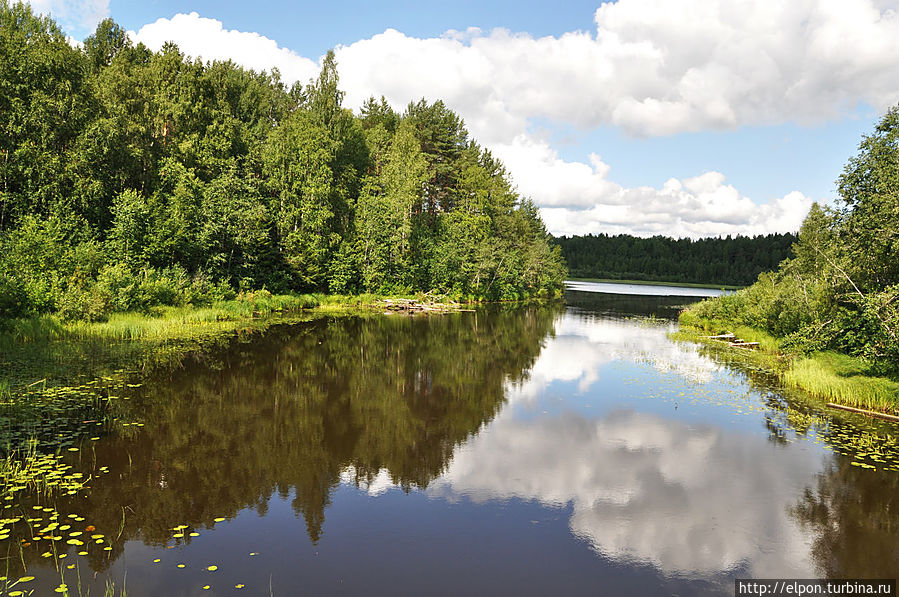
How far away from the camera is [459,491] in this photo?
38.0ft

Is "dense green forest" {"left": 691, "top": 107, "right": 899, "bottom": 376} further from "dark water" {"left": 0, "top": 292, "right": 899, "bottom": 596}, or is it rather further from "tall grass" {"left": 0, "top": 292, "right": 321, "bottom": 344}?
"tall grass" {"left": 0, "top": 292, "right": 321, "bottom": 344}

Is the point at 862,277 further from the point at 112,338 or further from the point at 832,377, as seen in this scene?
the point at 112,338

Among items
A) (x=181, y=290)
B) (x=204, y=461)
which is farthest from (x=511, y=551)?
(x=181, y=290)

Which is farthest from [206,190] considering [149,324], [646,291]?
[646,291]

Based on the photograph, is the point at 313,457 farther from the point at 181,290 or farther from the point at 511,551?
the point at 181,290

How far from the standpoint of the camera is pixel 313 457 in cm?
1297

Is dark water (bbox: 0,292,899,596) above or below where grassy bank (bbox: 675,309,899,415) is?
below

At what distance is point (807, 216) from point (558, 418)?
5185 centimetres

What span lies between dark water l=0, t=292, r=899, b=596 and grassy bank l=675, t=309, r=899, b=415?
3.88 ft

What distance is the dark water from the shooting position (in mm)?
8328

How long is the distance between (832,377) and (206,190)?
44653 millimetres

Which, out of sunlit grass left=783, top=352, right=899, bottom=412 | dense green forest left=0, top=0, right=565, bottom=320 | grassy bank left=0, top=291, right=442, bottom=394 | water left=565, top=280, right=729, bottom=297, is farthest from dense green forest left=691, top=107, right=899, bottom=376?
water left=565, top=280, right=729, bottom=297

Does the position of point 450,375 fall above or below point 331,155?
below

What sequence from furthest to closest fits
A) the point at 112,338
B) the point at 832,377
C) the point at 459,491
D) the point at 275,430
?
the point at 112,338 → the point at 832,377 → the point at 275,430 → the point at 459,491
